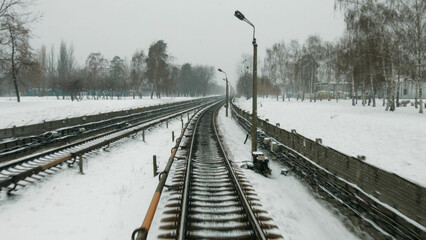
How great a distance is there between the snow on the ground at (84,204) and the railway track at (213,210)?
0.93 metres

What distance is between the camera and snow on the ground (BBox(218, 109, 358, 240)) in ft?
18.5

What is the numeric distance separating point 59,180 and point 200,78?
111353mm

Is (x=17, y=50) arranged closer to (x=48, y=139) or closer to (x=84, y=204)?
(x=48, y=139)

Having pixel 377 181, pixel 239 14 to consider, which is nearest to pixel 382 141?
pixel 377 181

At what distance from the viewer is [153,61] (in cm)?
5825

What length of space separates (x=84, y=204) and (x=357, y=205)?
286 inches

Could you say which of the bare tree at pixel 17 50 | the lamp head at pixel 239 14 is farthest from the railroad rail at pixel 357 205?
the bare tree at pixel 17 50

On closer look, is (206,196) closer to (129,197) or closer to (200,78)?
(129,197)

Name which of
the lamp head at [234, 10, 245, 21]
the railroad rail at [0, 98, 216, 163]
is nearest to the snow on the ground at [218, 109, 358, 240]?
the lamp head at [234, 10, 245, 21]

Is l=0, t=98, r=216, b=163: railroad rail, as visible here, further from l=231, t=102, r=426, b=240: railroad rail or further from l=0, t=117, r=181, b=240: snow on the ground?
l=231, t=102, r=426, b=240: railroad rail

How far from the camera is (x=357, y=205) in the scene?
6.29 metres

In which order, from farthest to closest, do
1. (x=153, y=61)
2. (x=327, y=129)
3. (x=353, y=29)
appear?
(x=153, y=61) < (x=353, y=29) < (x=327, y=129)

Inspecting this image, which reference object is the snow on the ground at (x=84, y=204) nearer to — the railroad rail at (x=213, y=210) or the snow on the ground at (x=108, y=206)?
the snow on the ground at (x=108, y=206)

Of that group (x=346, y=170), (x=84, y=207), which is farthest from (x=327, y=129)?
(x=84, y=207)
